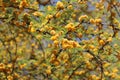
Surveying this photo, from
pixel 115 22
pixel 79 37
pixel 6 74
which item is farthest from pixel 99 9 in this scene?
pixel 6 74

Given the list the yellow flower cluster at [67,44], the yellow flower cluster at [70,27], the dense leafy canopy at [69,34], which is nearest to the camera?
the yellow flower cluster at [67,44]

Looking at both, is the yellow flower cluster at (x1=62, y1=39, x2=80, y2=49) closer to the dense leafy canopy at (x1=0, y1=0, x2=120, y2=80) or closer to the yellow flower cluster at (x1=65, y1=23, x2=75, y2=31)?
the dense leafy canopy at (x1=0, y1=0, x2=120, y2=80)

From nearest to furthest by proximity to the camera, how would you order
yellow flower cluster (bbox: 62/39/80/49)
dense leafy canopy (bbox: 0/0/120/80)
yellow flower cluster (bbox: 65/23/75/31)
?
1. yellow flower cluster (bbox: 62/39/80/49)
2. yellow flower cluster (bbox: 65/23/75/31)
3. dense leafy canopy (bbox: 0/0/120/80)

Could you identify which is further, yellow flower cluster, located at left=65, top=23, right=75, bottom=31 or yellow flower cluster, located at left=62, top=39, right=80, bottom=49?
yellow flower cluster, located at left=65, top=23, right=75, bottom=31

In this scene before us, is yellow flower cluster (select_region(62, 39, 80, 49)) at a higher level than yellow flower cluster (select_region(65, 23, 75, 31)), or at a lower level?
lower

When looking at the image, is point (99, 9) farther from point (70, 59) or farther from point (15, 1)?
point (15, 1)

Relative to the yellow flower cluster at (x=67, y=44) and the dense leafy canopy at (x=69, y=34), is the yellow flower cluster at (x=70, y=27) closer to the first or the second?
the dense leafy canopy at (x=69, y=34)

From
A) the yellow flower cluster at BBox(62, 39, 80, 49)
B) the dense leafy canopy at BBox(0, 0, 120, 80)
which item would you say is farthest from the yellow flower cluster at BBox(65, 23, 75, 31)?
the yellow flower cluster at BBox(62, 39, 80, 49)

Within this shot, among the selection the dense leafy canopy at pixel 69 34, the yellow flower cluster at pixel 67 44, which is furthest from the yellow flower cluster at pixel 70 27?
the yellow flower cluster at pixel 67 44

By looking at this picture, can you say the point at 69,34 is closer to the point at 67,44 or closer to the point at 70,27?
the point at 70,27

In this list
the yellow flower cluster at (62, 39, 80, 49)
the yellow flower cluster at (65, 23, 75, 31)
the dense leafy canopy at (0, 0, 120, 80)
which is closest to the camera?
the yellow flower cluster at (62, 39, 80, 49)

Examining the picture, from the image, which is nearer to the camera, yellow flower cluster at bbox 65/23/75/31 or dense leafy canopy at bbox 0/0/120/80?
yellow flower cluster at bbox 65/23/75/31

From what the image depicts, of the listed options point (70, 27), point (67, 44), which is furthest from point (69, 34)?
point (67, 44)

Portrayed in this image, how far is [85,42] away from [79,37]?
0.28 ft
